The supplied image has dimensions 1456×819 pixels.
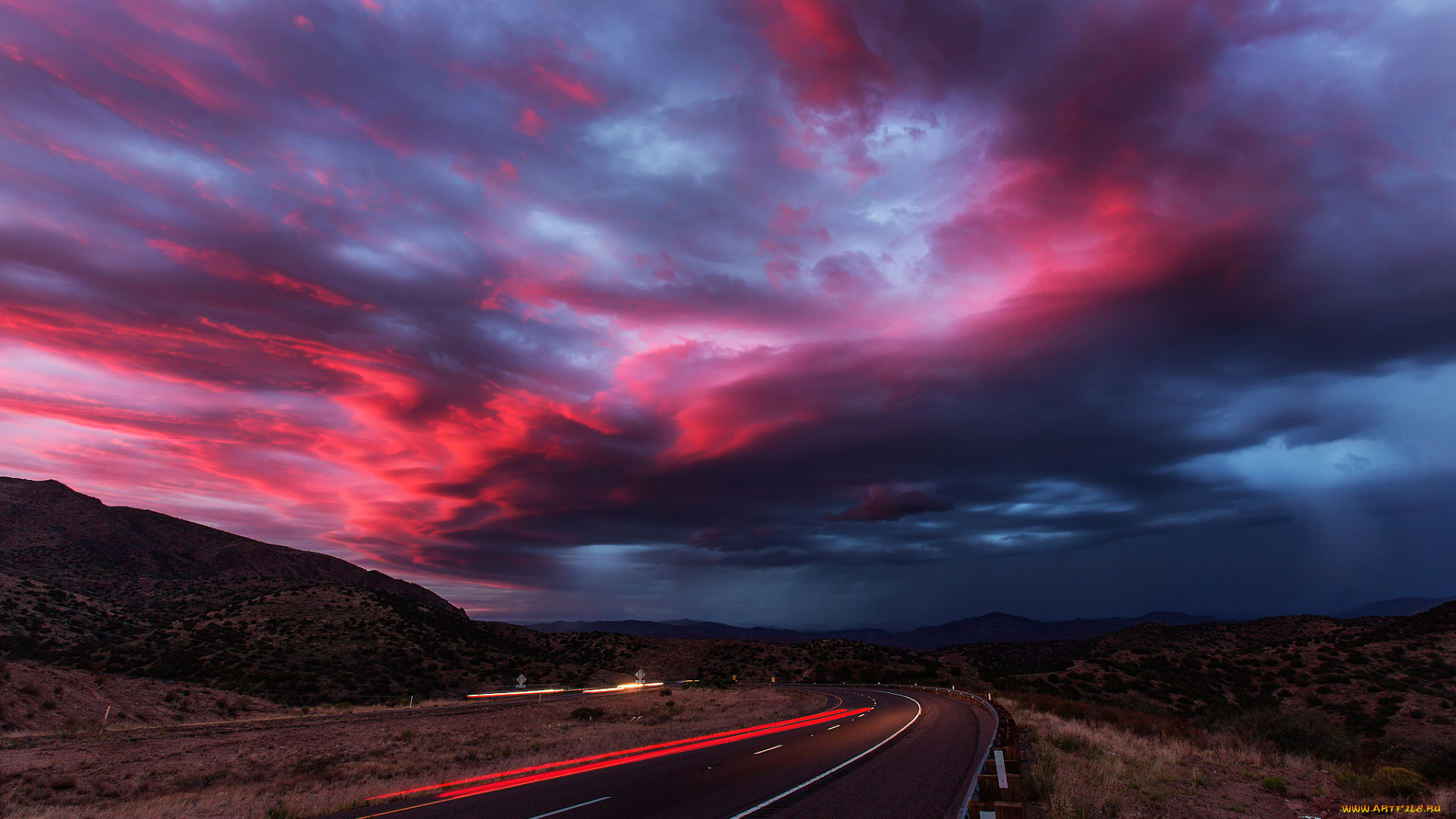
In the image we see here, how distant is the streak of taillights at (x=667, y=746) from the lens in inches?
595

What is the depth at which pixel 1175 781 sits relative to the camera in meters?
15.3

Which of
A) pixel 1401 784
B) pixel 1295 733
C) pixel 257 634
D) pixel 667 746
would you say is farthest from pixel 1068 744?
pixel 257 634

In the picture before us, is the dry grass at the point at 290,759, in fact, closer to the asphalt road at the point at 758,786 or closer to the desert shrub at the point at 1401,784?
the asphalt road at the point at 758,786

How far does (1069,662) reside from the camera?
64.8 m

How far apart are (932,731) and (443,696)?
156 feet

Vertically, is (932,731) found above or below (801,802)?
below

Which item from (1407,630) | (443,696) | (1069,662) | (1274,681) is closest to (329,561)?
(443,696)

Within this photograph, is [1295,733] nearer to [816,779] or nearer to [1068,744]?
[1068,744]

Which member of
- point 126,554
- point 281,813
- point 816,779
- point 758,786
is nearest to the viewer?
point 281,813

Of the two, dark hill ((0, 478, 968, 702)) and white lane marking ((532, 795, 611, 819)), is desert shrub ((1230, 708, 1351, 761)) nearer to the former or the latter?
white lane marking ((532, 795, 611, 819))

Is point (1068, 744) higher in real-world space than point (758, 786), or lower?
lower

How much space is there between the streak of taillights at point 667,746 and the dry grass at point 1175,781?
10.4m

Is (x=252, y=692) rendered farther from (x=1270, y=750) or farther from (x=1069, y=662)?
(x=1069, y=662)

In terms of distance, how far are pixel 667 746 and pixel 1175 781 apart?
576 inches
